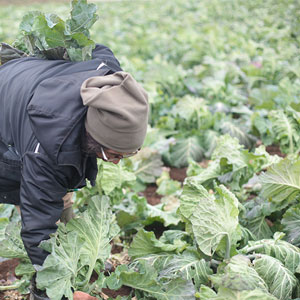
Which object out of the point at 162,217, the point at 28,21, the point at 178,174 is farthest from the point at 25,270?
the point at 178,174

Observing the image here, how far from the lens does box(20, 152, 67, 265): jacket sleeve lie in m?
2.29

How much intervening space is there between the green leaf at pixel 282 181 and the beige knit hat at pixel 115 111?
119 cm

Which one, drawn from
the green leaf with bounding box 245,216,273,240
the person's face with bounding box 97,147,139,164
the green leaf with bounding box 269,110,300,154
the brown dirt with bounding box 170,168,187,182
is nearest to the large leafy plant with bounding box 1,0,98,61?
the person's face with bounding box 97,147,139,164

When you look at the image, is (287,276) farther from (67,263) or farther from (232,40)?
(232,40)

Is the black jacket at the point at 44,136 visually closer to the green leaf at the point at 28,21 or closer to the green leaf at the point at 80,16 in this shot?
the green leaf at the point at 80,16

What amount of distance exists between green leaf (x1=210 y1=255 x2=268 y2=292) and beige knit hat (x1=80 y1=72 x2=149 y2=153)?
0.83 meters

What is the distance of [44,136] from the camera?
7.41 ft

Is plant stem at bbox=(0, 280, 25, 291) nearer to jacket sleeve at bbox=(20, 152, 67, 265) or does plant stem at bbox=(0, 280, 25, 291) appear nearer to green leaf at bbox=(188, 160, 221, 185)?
jacket sleeve at bbox=(20, 152, 67, 265)

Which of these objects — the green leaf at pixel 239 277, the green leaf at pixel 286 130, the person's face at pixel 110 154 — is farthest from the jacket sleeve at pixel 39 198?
the green leaf at pixel 286 130

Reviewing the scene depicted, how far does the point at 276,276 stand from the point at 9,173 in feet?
5.46

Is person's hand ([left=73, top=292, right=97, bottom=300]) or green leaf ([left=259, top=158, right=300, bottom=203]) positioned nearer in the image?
person's hand ([left=73, top=292, right=97, bottom=300])

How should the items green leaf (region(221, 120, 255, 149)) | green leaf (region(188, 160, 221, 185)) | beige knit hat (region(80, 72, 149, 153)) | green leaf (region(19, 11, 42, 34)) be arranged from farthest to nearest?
green leaf (region(221, 120, 255, 149)) → green leaf (region(188, 160, 221, 185)) → green leaf (region(19, 11, 42, 34)) → beige knit hat (region(80, 72, 149, 153))

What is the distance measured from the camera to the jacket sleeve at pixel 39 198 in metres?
2.29

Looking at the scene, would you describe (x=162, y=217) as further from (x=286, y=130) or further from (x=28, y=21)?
(x=28, y=21)
